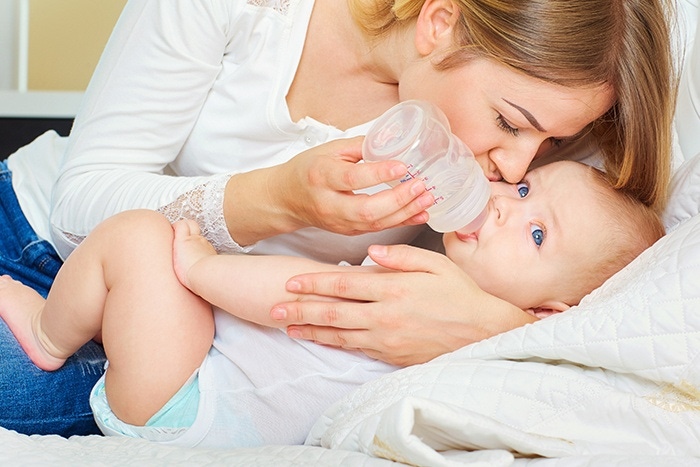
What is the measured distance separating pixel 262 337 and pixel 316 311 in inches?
5.7

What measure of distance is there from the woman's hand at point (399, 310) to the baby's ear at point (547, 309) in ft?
0.55

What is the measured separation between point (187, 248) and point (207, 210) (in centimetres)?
14

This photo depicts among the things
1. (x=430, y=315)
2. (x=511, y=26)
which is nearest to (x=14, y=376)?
(x=430, y=315)

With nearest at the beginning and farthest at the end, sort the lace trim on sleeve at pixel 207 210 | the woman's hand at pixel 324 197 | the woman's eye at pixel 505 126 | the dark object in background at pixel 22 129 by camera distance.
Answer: the woman's hand at pixel 324 197 → the woman's eye at pixel 505 126 → the lace trim on sleeve at pixel 207 210 → the dark object in background at pixel 22 129

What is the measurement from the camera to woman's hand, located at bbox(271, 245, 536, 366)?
124 centimetres

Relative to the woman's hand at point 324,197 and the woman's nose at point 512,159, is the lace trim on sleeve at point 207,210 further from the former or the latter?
the woman's nose at point 512,159

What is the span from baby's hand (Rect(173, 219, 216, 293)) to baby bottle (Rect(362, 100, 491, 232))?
0.29 metres

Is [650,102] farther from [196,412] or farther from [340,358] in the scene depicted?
[196,412]

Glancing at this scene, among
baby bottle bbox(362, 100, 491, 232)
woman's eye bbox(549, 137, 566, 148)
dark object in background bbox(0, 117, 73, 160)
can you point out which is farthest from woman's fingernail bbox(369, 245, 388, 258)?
dark object in background bbox(0, 117, 73, 160)

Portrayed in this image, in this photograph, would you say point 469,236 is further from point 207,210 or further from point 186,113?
point 186,113

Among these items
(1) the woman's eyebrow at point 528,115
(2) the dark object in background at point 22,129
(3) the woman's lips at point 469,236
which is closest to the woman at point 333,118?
(1) the woman's eyebrow at point 528,115

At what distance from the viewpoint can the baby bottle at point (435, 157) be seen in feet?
4.23

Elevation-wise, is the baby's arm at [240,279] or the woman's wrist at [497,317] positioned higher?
the woman's wrist at [497,317]

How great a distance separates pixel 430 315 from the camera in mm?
1255
